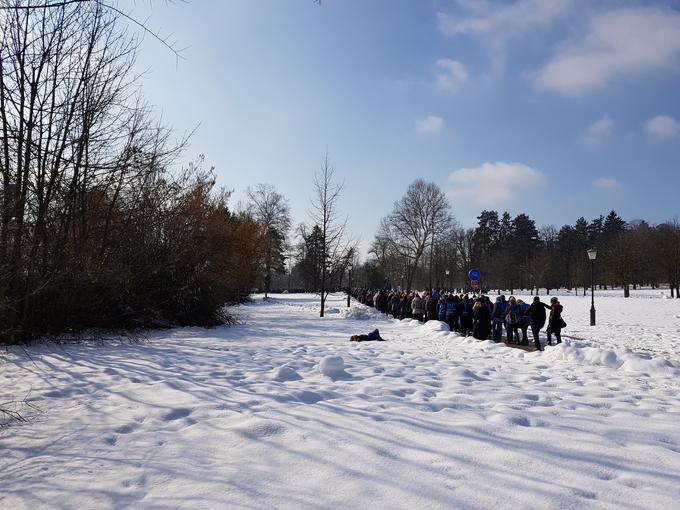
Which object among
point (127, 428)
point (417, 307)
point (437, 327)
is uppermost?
point (417, 307)

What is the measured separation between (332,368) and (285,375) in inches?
27.6

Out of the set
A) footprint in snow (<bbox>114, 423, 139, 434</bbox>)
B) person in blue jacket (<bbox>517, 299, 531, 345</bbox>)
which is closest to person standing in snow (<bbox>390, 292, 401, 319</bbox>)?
person in blue jacket (<bbox>517, 299, 531, 345</bbox>)

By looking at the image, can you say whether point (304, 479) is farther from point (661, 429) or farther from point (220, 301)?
point (220, 301)

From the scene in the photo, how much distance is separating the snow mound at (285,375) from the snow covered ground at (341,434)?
0.03 meters

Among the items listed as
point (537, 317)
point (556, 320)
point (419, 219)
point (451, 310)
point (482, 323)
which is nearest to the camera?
point (537, 317)

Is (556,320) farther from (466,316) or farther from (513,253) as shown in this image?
(513,253)

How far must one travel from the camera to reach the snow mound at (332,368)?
6566mm

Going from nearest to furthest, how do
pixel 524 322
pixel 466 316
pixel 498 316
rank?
pixel 524 322 → pixel 498 316 → pixel 466 316

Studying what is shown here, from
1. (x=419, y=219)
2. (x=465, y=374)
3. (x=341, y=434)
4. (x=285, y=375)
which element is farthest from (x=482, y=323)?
(x=419, y=219)

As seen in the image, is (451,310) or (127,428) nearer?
(127,428)

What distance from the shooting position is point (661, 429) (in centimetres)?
419

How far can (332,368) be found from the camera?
6.61 meters

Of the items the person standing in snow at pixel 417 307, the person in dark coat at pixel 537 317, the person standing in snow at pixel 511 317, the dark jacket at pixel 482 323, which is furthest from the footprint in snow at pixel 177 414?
the person standing in snow at pixel 417 307

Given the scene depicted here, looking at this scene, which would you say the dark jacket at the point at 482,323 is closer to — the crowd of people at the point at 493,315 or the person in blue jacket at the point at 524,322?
the crowd of people at the point at 493,315
